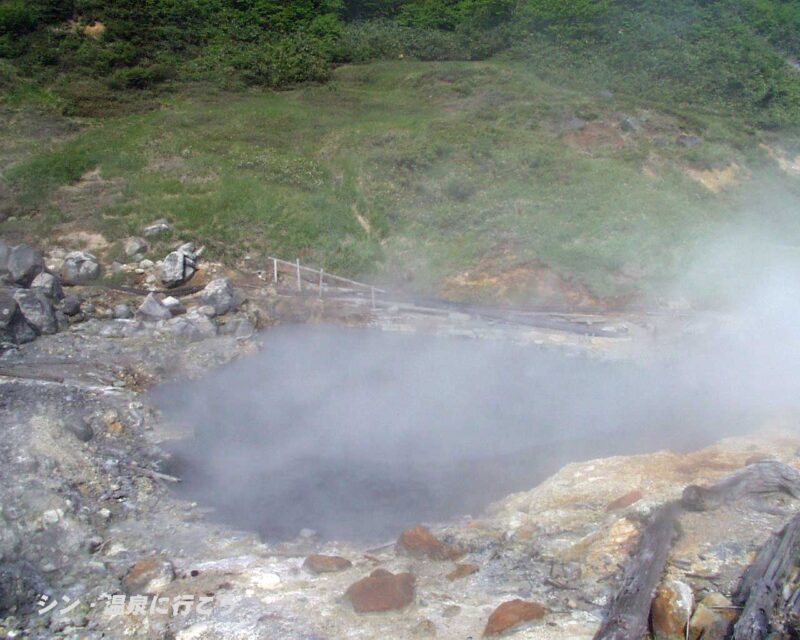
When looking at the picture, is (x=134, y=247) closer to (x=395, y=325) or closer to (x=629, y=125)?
(x=395, y=325)

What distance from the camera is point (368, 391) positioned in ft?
40.7

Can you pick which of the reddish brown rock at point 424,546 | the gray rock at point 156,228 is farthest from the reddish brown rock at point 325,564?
the gray rock at point 156,228

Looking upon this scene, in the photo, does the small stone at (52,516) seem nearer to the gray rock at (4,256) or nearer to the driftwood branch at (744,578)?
the driftwood branch at (744,578)

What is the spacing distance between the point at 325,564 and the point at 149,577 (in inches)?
65.7

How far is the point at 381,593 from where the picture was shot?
22.6ft

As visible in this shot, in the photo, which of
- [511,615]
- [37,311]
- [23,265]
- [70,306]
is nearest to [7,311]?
[37,311]

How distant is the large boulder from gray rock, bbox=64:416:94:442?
6.90 m

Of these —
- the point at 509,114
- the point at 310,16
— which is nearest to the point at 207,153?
the point at 509,114

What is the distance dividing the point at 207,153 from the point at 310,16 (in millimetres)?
13857

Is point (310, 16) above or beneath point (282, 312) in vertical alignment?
above

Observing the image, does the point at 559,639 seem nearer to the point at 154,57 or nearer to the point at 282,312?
the point at 282,312

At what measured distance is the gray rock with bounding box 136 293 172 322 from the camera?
14586mm

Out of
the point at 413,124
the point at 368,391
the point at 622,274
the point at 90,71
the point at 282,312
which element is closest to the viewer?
the point at 368,391

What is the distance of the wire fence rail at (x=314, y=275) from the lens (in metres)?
17.3
